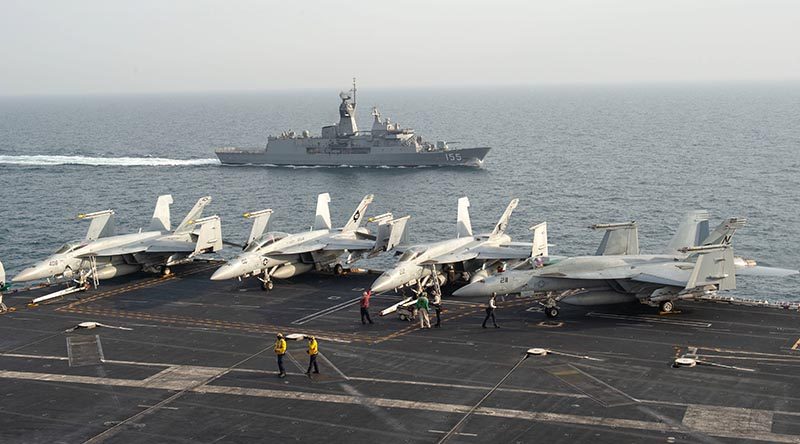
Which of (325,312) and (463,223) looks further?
(463,223)

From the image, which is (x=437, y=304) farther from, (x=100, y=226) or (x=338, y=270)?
(x=100, y=226)

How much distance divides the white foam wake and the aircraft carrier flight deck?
102063mm

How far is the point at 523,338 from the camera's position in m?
36.5

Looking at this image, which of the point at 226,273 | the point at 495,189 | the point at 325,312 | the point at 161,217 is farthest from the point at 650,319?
the point at 495,189

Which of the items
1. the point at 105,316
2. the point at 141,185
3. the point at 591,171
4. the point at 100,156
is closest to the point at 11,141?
the point at 100,156

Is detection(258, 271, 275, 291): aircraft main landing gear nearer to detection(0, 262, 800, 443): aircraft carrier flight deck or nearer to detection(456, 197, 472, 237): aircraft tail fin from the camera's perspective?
detection(0, 262, 800, 443): aircraft carrier flight deck

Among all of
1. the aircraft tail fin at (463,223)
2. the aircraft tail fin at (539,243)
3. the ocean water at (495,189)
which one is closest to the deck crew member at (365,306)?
the aircraft tail fin at (539,243)

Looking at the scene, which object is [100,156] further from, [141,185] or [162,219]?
[162,219]

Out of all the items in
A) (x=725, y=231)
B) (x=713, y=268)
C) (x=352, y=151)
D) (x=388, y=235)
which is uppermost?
(x=725, y=231)

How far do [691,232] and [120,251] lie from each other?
3225 centimetres

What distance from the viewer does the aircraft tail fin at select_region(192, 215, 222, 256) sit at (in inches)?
1943

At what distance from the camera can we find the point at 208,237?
4972 centimetres

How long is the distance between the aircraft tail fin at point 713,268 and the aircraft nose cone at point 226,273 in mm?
23211

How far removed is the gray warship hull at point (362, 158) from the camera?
13462 centimetres
